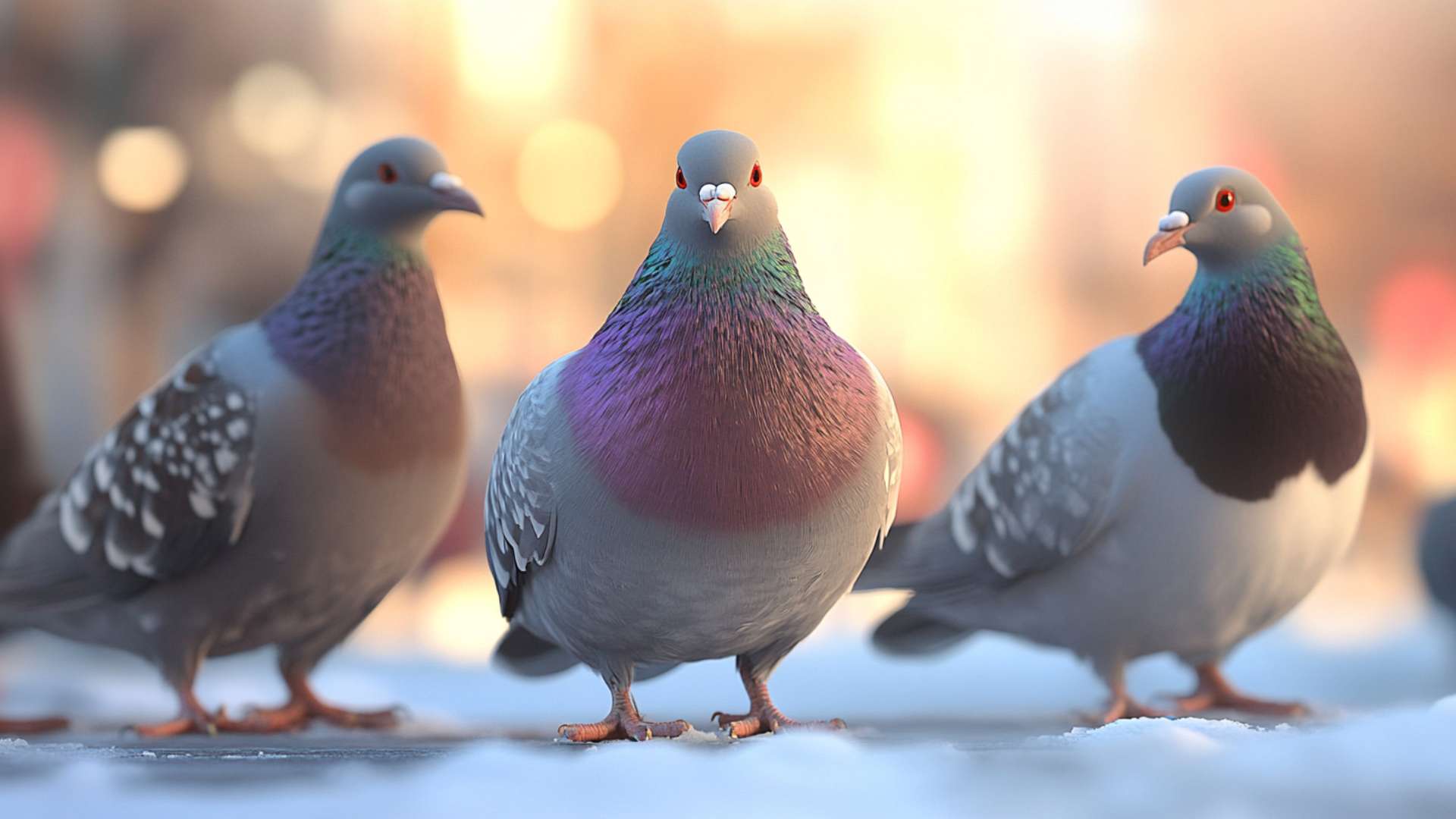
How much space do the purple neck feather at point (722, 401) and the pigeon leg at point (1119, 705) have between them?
34.1 inches

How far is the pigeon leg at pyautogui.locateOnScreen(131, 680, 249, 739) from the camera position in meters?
2.16

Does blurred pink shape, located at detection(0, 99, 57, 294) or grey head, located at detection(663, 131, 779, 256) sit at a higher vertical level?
blurred pink shape, located at detection(0, 99, 57, 294)

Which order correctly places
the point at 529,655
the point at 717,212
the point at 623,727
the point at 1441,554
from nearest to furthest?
1. the point at 717,212
2. the point at 623,727
3. the point at 529,655
4. the point at 1441,554

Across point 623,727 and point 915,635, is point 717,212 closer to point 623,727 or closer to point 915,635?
point 623,727

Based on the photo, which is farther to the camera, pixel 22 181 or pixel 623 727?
pixel 22 181

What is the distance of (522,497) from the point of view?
171cm

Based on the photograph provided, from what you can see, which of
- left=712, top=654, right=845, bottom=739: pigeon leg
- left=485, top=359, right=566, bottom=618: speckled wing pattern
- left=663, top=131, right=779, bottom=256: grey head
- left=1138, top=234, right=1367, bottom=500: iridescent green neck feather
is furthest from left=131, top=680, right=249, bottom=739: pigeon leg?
left=1138, top=234, right=1367, bottom=500: iridescent green neck feather

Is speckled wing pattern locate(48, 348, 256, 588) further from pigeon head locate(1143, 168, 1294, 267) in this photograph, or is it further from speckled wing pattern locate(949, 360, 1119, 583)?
pigeon head locate(1143, 168, 1294, 267)

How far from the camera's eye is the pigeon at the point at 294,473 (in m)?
2.14

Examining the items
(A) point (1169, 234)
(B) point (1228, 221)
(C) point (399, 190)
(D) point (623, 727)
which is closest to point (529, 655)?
(D) point (623, 727)

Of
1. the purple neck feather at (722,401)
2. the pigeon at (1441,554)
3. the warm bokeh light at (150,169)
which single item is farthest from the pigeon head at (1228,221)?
the warm bokeh light at (150,169)

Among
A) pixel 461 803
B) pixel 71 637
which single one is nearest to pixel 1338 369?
pixel 461 803

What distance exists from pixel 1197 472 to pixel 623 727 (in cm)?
101

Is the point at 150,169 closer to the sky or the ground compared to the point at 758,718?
closer to the sky
